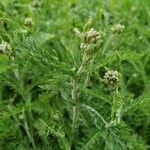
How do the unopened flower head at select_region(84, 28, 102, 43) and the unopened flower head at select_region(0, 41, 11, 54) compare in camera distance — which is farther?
the unopened flower head at select_region(0, 41, 11, 54)

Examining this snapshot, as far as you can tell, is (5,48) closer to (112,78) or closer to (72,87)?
(72,87)

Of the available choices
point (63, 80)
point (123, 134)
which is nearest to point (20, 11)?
point (63, 80)

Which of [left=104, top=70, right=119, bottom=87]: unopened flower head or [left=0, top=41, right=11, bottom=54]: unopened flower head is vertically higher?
[left=0, top=41, right=11, bottom=54]: unopened flower head

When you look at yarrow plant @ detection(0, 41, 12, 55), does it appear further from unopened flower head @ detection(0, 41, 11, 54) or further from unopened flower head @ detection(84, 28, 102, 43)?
unopened flower head @ detection(84, 28, 102, 43)

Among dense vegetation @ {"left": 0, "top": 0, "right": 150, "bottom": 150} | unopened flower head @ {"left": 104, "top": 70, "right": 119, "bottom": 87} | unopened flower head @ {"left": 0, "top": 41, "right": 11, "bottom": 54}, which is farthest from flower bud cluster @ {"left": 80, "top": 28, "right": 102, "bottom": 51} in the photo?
unopened flower head @ {"left": 0, "top": 41, "right": 11, "bottom": 54}

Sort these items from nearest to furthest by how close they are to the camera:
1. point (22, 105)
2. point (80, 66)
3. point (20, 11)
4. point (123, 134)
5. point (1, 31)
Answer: point (123, 134), point (80, 66), point (22, 105), point (1, 31), point (20, 11)

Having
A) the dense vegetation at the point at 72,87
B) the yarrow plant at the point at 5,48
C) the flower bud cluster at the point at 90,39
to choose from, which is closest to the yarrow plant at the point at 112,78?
the dense vegetation at the point at 72,87

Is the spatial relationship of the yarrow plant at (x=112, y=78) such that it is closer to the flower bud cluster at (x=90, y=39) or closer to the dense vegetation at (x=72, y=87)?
the dense vegetation at (x=72, y=87)

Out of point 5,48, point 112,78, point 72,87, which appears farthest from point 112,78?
point 5,48

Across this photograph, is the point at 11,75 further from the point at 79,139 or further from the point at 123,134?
the point at 123,134
